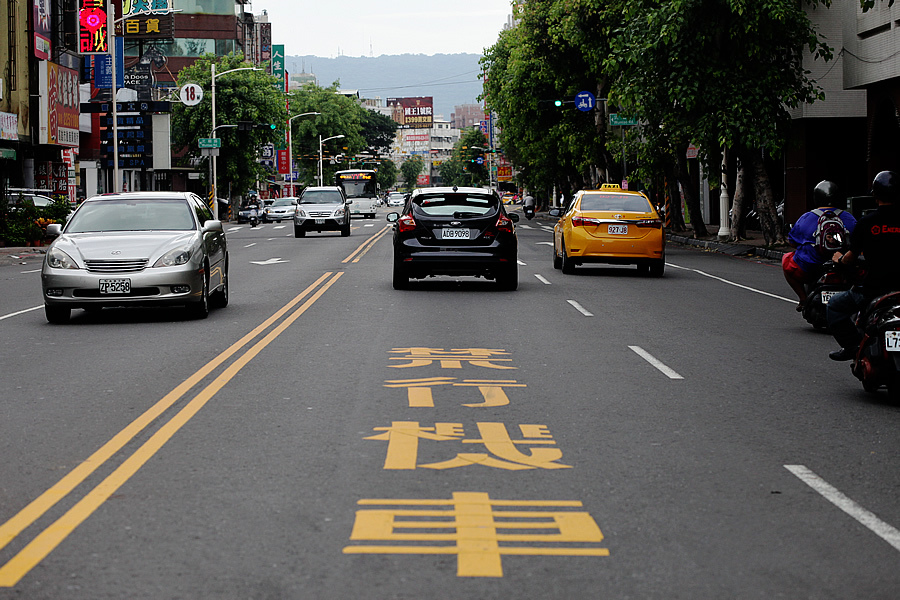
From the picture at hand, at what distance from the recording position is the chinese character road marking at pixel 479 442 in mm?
6840

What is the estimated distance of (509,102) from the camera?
54.7m

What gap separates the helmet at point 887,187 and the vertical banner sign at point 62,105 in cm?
4509

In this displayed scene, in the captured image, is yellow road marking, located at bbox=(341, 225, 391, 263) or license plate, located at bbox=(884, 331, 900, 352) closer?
license plate, located at bbox=(884, 331, 900, 352)

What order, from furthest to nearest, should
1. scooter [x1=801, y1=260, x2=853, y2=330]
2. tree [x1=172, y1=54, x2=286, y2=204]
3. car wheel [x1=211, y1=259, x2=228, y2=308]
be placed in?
tree [x1=172, y1=54, x2=286, y2=204] < car wheel [x1=211, y1=259, x2=228, y2=308] < scooter [x1=801, y1=260, x2=853, y2=330]

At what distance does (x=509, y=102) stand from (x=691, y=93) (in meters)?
24.7

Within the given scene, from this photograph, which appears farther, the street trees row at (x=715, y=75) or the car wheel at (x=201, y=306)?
the street trees row at (x=715, y=75)

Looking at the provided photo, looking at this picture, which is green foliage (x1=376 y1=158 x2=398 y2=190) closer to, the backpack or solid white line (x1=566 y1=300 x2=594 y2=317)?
→ solid white line (x1=566 y1=300 x2=594 y2=317)

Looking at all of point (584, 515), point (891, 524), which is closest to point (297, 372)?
point (584, 515)

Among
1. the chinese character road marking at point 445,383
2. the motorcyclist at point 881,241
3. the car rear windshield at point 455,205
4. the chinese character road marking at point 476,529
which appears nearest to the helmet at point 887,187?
the motorcyclist at point 881,241

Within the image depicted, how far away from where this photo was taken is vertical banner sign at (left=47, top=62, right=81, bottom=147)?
164ft

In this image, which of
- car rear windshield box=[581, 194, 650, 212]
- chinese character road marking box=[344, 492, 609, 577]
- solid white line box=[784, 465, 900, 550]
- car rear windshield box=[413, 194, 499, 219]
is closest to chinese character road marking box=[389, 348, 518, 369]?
solid white line box=[784, 465, 900, 550]

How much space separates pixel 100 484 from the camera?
6.36m

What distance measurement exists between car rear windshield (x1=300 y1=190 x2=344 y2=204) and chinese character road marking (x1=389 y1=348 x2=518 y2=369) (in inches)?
1267

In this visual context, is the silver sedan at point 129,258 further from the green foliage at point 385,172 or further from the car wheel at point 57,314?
the green foliage at point 385,172
